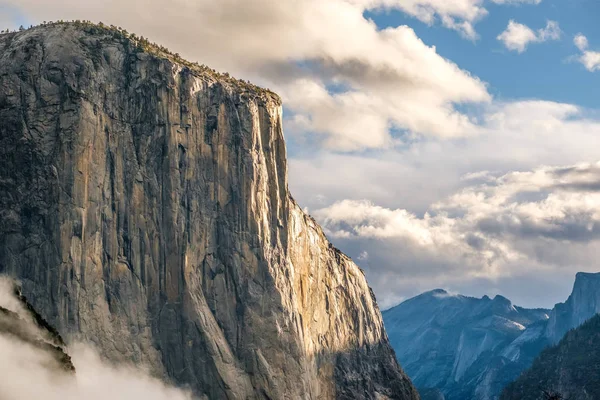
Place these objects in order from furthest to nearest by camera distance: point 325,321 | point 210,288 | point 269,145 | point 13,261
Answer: point 325,321
point 269,145
point 210,288
point 13,261

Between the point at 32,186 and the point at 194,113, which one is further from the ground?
the point at 194,113

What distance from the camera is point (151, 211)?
137625mm

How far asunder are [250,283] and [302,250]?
1746 cm

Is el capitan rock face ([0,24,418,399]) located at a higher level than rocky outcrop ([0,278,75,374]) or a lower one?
higher

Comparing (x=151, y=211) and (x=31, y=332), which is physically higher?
(x=151, y=211)

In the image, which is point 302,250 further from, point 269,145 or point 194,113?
point 194,113

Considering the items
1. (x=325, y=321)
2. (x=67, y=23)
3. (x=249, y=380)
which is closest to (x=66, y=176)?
(x=67, y=23)

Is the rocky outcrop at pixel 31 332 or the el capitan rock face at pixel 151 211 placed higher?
the el capitan rock face at pixel 151 211

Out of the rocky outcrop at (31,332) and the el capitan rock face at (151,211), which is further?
the el capitan rock face at (151,211)

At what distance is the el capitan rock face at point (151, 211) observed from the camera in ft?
431

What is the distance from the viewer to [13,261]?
13038cm

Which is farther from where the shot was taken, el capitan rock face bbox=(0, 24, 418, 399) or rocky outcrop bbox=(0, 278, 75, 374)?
el capitan rock face bbox=(0, 24, 418, 399)

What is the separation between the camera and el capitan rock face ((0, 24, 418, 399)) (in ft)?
431

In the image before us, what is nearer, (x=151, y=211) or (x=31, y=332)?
(x=31, y=332)
